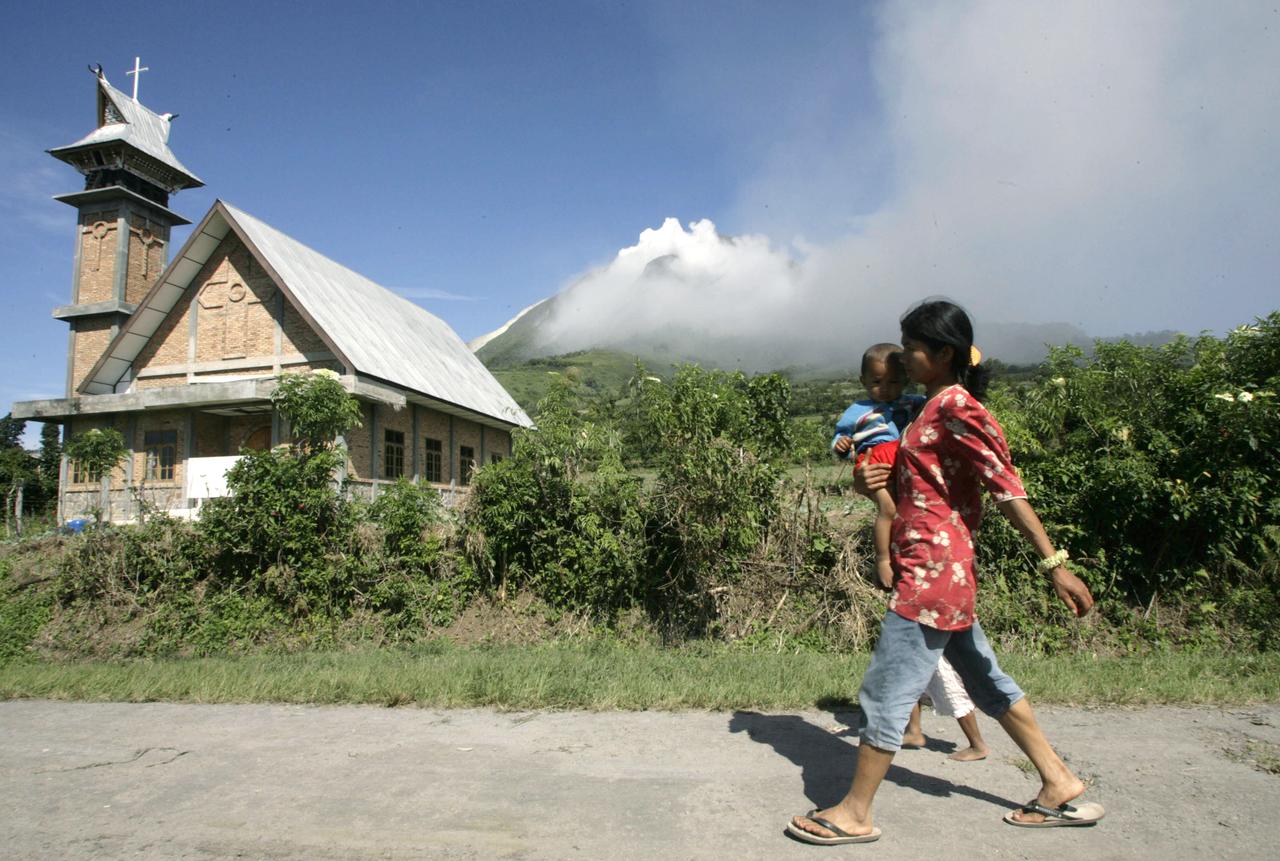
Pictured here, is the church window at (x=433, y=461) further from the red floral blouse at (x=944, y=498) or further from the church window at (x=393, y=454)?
the red floral blouse at (x=944, y=498)

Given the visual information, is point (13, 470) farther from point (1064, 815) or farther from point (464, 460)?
point (1064, 815)

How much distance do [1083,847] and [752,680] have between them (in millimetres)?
2695

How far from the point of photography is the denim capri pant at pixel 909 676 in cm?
303

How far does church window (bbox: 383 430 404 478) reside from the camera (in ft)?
58.4

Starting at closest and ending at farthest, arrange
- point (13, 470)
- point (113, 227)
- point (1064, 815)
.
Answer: point (1064, 815)
point (13, 470)
point (113, 227)

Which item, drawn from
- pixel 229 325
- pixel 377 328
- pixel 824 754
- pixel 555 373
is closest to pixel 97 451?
pixel 229 325

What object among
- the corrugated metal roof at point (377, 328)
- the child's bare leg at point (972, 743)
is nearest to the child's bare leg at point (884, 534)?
the child's bare leg at point (972, 743)

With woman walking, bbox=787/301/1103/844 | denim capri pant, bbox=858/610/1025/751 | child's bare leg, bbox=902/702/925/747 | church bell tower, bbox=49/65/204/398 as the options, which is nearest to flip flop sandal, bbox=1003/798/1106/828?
woman walking, bbox=787/301/1103/844

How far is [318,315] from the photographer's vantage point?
1630 centimetres

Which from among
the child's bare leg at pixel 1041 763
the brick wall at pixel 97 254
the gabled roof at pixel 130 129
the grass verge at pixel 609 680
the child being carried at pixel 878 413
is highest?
the gabled roof at pixel 130 129

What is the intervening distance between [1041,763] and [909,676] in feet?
2.19

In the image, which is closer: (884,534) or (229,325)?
(884,534)

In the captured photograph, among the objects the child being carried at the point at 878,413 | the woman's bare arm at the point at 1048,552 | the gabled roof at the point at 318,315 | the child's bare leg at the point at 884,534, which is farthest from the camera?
the gabled roof at the point at 318,315

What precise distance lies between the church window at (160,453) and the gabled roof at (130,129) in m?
13.2
